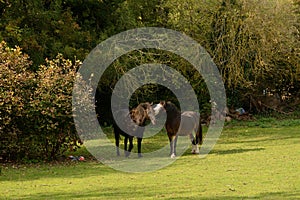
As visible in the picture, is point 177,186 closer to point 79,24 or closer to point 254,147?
point 254,147

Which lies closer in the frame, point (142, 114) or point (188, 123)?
point (142, 114)

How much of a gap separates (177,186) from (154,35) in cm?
1715

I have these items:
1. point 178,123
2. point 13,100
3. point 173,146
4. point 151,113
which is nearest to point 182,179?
point 173,146

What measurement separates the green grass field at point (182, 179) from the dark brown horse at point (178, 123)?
2.06 ft

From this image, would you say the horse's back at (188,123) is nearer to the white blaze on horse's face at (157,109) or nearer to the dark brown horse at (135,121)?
the white blaze on horse's face at (157,109)

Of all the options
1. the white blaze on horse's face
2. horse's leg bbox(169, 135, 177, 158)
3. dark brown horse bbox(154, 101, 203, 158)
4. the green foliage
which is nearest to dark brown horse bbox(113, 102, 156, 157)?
the white blaze on horse's face

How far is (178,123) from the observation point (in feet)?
65.7

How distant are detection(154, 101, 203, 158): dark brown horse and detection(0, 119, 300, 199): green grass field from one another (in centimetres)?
63

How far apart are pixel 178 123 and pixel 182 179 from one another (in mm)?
5621

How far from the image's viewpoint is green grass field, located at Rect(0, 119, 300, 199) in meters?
12.3

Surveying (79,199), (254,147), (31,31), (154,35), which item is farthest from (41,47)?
(79,199)

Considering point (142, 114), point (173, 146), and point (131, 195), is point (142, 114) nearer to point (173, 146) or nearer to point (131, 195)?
point (173, 146)

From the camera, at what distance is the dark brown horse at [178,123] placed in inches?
786

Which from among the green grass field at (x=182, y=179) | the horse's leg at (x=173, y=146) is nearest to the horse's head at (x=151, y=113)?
the horse's leg at (x=173, y=146)
